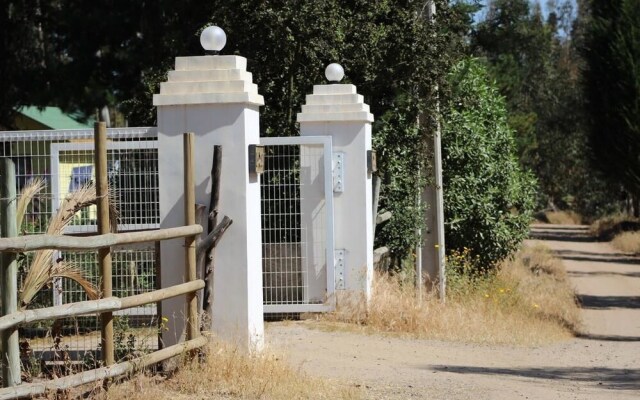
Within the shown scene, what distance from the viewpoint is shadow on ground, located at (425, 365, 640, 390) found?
1093 centimetres

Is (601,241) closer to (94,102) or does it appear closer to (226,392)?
(94,102)

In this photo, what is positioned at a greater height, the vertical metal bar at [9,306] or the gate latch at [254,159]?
the gate latch at [254,159]

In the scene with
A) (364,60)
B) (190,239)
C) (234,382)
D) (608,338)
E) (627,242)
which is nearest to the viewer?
(234,382)

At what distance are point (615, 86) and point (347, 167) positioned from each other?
28.0 meters

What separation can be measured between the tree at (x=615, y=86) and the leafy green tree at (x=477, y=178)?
1833 cm

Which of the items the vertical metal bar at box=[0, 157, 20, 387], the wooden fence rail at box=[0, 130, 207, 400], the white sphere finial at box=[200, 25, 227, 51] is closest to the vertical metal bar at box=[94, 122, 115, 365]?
the wooden fence rail at box=[0, 130, 207, 400]

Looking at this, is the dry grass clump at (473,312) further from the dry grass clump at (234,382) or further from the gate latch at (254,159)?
the dry grass clump at (234,382)

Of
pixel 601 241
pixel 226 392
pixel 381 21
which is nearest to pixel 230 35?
pixel 381 21

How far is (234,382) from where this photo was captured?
28.2 ft

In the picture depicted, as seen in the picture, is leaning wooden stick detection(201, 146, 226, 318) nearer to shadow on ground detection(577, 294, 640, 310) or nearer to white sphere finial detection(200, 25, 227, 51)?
white sphere finial detection(200, 25, 227, 51)

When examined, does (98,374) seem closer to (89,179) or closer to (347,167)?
(89,179)

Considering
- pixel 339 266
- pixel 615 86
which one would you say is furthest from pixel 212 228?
pixel 615 86

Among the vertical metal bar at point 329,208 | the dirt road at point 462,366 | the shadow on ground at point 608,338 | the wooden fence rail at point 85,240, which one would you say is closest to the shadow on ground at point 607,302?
the shadow on ground at point 608,338

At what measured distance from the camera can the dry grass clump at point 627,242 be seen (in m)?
41.4
